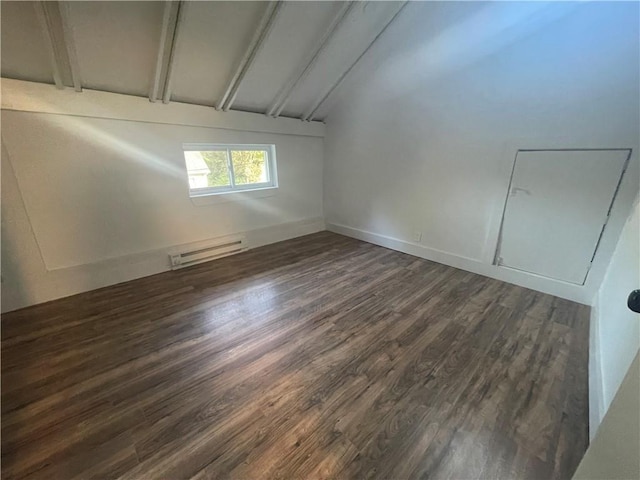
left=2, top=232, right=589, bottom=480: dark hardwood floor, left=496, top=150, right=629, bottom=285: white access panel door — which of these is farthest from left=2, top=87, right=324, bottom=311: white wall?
left=496, top=150, right=629, bottom=285: white access panel door

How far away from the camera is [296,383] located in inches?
68.2

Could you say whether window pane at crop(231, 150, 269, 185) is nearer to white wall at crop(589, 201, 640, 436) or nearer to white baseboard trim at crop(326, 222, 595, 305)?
white baseboard trim at crop(326, 222, 595, 305)

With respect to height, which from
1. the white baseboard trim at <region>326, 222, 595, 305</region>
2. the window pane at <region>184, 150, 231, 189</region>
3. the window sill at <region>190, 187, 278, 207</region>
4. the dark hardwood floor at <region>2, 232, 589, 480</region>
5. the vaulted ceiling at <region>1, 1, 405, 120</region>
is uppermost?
the vaulted ceiling at <region>1, 1, 405, 120</region>

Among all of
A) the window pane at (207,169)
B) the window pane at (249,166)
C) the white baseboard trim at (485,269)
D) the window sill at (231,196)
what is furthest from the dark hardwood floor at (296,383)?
the window pane at (249,166)

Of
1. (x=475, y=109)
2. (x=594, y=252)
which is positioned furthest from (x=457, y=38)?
(x=594, y=252)

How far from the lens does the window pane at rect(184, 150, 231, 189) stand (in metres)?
3.55

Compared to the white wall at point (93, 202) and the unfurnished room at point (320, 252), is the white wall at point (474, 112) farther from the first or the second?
the white wall at point (93, 202)

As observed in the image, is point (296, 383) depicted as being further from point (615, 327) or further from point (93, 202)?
point (93, 202)

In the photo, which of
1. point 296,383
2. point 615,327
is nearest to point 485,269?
point 615,327

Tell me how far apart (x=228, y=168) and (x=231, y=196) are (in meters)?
0.43

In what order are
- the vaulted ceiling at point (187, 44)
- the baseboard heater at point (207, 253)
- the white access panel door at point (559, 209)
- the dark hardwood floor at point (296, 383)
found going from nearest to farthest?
1. the dark hardwood floor at point (296, 383)
2. the vaulted ceiling at point (187, 44)
3. the white access panel door at point (559, 209)
4. the baseboard heater at point (207, 253)

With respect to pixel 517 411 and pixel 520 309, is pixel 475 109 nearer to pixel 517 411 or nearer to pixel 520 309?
pixel 520 309

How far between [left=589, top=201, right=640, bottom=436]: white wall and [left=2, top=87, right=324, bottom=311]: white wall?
3945 mm

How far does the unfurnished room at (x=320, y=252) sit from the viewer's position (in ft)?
4.63
